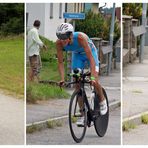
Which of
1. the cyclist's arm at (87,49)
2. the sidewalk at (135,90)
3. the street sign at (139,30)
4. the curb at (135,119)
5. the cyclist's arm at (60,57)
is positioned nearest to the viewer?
the cyclist's arm at (87,49)

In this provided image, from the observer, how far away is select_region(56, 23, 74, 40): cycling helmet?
6527mm

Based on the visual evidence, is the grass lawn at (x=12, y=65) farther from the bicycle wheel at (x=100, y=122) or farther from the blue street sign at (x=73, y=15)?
the bicycle wheel at (x=100, y=122)

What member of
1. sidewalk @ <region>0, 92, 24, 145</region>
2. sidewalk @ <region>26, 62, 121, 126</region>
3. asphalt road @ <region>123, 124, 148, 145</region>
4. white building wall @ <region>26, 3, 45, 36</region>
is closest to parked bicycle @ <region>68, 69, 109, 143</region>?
sidewalk @ <region>26, 62, 121, 126</region>

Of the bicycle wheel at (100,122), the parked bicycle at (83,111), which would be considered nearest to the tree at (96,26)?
the parked bicycle at (83,111)

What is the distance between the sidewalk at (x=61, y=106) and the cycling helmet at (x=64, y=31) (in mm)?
629

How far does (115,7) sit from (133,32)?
188cm

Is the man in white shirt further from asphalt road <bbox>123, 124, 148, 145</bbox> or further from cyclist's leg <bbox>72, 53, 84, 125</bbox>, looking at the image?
asphalt road <bbox>123, 124, 148, 145</bbox>

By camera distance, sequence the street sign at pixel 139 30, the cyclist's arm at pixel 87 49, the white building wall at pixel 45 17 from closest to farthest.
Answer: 1. the cyclist's arm at pixel 87 49
2. the white building wall at pixel 45 17
3. the street sign at pixel 139 30

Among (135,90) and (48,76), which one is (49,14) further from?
(135,90)

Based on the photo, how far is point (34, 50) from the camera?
270 inches

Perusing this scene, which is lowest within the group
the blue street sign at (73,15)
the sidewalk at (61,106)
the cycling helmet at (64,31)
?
the sidewalk at (61,106)

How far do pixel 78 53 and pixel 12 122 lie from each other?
44.8 inches

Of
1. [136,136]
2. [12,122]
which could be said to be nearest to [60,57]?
[12,122]

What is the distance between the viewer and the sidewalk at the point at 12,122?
6.89 metres
